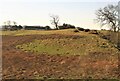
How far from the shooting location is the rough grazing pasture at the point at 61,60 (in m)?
17.7

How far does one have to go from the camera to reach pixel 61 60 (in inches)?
846

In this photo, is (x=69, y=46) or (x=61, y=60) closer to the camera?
(x=61, y=60)

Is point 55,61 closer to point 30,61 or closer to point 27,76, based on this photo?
point 30,61

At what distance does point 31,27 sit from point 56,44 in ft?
115

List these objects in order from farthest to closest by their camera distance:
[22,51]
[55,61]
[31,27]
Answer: [31,27], [22,51], [55,61]

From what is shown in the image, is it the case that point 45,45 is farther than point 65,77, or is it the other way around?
point 45,45

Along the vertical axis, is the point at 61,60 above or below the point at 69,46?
below

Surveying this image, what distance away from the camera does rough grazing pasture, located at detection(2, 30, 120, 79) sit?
17.7 meters

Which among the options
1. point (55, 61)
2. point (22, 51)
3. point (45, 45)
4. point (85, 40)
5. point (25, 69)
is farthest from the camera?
point (85, 40)

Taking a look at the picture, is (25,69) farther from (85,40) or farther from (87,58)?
(85,40)

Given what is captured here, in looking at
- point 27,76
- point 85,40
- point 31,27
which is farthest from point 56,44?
point 31,27

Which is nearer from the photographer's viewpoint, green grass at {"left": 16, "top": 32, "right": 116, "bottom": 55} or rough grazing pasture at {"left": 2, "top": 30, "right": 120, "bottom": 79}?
rough grazing pasture at {"left": 2, "top": 30, "right": 120, "bottom": 79}

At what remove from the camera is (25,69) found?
1925 centimetres

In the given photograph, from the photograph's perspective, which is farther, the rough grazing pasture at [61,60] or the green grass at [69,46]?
the green grass at [69,46]
